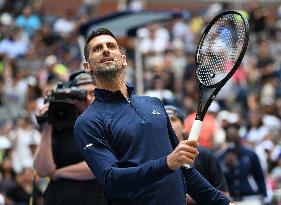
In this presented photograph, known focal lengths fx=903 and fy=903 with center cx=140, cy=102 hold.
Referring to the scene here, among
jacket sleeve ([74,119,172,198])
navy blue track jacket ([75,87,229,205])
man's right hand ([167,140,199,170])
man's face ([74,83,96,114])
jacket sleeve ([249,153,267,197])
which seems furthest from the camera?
jacket sleeve ([249,153,267,197])

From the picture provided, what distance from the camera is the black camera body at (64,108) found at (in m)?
6.51

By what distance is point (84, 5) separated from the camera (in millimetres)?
25391

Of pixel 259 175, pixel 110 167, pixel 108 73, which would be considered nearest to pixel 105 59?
pixel 108 73

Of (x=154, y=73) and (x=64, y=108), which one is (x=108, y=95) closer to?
(x=64, y=108)

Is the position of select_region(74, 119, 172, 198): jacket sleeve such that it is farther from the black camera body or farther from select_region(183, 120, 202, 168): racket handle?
the black camera body

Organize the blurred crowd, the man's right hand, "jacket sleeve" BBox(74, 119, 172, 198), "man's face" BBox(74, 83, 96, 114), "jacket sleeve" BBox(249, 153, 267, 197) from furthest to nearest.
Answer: the blurred crowd < "jacket sleeve" BBox(249, 153, 267, 197) < "man's face" BBox(74, 83, 96, 114) < "jacket sleeve" BBox(74, 119, 172, 198) < the man's right hand

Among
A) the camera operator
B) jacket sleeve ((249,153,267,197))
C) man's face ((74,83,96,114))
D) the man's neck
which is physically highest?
the man's neck

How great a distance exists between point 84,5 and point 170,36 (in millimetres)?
3131

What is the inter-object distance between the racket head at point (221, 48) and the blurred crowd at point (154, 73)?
7.20 meters

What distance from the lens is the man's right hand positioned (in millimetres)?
4594

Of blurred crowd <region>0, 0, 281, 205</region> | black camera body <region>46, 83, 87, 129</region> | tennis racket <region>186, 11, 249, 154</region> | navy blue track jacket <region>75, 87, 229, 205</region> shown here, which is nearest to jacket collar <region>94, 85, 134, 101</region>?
navy blue track jacket <region>75, 87, 229, 205</region>

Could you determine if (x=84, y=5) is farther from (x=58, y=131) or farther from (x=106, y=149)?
(x=106, y=149)

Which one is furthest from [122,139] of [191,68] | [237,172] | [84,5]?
[84,5]

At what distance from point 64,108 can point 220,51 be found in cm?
166
